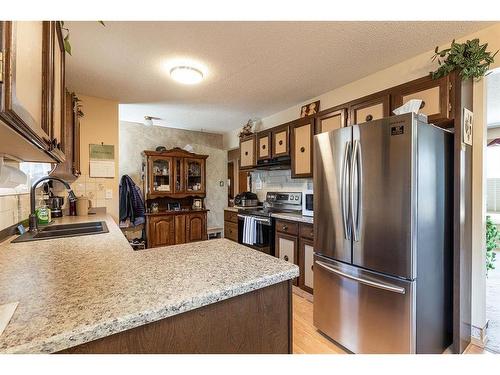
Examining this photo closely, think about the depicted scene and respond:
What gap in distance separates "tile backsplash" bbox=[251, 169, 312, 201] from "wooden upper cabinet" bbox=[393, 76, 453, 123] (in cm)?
149

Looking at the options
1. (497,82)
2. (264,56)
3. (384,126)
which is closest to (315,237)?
(384,126)

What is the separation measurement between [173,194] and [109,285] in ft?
12.0

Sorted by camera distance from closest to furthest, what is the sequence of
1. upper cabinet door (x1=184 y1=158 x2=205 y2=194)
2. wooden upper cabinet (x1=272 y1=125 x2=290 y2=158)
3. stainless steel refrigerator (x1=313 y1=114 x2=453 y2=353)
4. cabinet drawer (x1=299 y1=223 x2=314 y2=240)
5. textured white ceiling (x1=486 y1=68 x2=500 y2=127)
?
stainless steel refrigerator (x1=313 y1=114 x2=453 y2=353) → cabinet drawer (x1=299 y1=223 x2=314 y2=240) → textured white ceiling (x1=486 y1=68 x2=500 y2=127) → wooden upper cabinet (x1=272 y1=125 x2=290 y2=158) → upper cabinet door (x1=184 y1=158 x2=205 y2=194)

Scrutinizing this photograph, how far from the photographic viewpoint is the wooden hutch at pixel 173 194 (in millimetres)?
3977

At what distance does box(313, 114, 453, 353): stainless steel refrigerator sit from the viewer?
4.65ft

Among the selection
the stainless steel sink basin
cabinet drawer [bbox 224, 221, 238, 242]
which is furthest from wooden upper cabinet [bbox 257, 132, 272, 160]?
the stainless steel sink basin

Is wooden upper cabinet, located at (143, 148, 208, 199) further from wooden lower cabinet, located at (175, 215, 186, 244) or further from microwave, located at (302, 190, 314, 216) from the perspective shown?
microwave, located at (302, 190, 314, 216)

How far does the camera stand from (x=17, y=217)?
5.47 feet

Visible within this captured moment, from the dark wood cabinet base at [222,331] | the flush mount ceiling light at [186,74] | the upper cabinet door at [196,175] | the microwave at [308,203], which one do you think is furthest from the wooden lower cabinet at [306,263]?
the upper cabinet door at [196,175]

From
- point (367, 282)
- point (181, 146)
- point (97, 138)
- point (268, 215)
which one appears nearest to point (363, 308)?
point (367, 282)

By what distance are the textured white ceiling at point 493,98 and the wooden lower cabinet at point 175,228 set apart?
4.11 m

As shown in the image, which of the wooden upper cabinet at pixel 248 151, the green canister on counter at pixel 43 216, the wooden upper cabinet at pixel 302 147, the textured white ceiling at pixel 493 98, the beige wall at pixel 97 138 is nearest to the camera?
the green canister on counter at pixel 43 216

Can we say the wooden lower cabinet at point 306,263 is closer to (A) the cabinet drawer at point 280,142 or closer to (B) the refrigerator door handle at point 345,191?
(B) the refrigerator door handle at point 345,191
